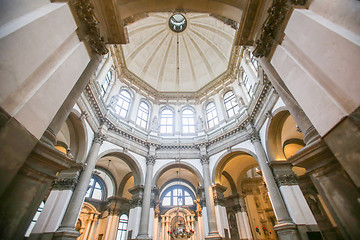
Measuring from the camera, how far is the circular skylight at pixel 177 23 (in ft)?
58.0

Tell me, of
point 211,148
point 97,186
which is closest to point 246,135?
point 211,148

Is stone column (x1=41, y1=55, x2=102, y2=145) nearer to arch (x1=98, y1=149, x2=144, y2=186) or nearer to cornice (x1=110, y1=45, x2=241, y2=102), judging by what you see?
arch (x1=98, y1=149, x2=144, y2=186)

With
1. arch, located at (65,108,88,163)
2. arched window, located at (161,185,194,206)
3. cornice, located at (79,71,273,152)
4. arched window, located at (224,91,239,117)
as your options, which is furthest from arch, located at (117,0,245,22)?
arched window, located at (161,185,194,206)

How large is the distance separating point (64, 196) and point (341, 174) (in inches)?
396

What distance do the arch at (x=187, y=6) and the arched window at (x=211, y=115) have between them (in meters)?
10.8

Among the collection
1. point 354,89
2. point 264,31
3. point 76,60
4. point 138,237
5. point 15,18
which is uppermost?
point 264,31

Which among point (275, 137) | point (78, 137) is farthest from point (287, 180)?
point (78, 137)

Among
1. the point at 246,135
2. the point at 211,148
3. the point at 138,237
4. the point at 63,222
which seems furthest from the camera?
the point at 211,148

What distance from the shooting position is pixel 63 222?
7.27 meters

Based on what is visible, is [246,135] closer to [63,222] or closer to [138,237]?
[138,237]

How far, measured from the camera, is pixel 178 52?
61.1ft

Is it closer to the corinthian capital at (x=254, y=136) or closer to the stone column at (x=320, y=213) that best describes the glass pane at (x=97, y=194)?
the corinthian capital at (x=254, y=136)

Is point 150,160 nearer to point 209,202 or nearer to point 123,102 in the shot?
point 209,202

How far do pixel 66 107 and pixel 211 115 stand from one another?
13579 mm
